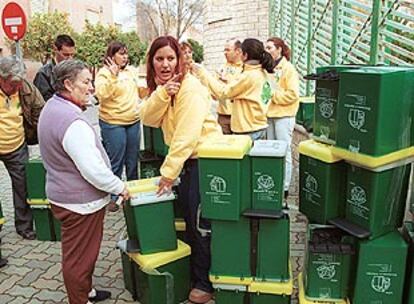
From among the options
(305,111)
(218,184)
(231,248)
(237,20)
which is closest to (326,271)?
(231,248)

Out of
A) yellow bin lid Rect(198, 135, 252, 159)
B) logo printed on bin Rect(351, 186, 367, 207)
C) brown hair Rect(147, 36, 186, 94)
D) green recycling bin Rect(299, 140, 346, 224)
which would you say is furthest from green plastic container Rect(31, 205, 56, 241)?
logo printed on bin Rect(351, 186, 367, 207)

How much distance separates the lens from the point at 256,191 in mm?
2684

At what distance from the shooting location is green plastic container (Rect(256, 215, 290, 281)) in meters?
2.70

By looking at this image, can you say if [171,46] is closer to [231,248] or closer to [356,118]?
[356,118]

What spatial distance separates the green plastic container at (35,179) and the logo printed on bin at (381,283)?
116 inches

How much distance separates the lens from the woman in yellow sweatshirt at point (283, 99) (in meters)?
4.76

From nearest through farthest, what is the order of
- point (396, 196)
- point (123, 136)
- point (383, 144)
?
point (383, 144) < point (396, 196) < point (123, 136)

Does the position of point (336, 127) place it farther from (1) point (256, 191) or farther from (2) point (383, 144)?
(1) point (256, 191)

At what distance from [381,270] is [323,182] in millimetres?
566

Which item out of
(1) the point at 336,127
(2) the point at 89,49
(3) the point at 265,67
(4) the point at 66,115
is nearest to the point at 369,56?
(3) the point at 265,67

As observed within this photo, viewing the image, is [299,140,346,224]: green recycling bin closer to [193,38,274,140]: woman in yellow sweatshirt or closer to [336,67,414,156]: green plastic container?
[336,67,414,156]: green plastic container

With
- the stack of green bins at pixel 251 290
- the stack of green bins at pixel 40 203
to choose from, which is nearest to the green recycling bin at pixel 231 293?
the stack of green bins at pixel 251 290

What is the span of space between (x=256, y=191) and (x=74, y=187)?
1.07 metres

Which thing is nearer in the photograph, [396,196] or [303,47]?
[396,196]
